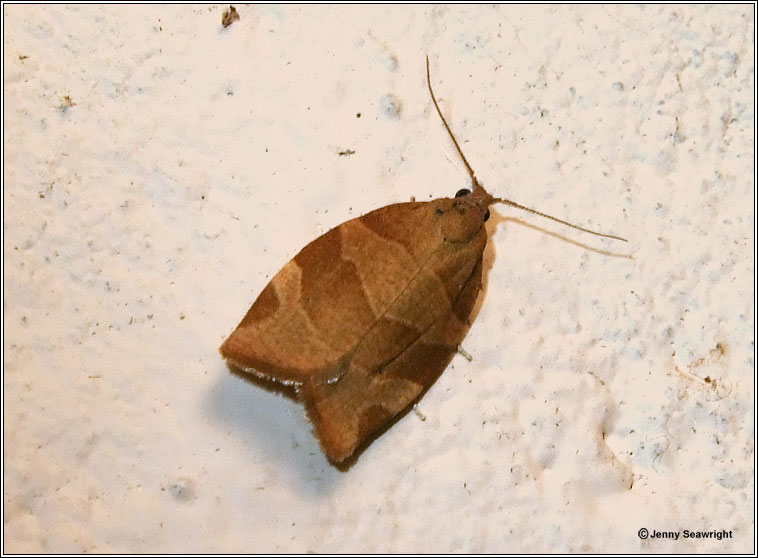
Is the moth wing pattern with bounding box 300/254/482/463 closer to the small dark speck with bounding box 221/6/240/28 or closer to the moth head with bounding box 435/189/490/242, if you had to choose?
the moth head with bounding box 435/189/490/242

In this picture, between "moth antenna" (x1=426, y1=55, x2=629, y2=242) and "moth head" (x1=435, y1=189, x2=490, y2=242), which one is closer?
"moth head" (x1=435, y1=189, x2=490, y2=242)

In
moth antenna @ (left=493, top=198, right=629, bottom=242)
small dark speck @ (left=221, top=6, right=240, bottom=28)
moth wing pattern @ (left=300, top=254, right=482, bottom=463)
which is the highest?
small dark speck @ (left=221, top=6, right=240, bottom=28)

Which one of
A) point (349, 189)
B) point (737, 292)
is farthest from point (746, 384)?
point (349, 189)

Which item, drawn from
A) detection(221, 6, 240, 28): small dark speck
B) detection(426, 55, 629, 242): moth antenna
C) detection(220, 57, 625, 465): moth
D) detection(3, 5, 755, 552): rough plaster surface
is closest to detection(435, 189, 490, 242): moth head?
detection(220, 57, 625, 465): moth

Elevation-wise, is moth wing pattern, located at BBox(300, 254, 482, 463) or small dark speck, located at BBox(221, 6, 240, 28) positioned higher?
small dark speck, located at BBox(221, 6, 240, 28)

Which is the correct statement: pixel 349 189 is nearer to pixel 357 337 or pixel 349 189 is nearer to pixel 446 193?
pixel 446 193

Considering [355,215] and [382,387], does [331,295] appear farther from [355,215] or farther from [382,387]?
[355,215]

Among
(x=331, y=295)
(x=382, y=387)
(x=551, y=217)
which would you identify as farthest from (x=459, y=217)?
(x=382, y=387)
